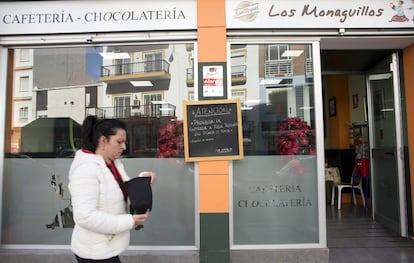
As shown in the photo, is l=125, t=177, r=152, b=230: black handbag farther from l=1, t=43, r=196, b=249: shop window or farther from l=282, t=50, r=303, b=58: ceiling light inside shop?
l=282, t=50, r=303, b=58: ceiling light inside shop

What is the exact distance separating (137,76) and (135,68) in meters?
0.10

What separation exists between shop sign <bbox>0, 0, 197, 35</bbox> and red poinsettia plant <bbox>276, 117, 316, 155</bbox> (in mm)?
1672

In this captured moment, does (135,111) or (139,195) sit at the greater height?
(135,111)

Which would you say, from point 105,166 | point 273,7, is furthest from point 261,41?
point 105,166

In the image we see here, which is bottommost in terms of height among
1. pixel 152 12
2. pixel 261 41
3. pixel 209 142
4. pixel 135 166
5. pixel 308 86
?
pixel 135 166

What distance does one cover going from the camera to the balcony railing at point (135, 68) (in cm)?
410

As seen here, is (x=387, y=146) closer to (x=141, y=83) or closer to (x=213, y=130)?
(x=213, y=130)

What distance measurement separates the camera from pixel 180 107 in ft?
13.1

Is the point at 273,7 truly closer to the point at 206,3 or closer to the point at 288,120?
the point at 206,3

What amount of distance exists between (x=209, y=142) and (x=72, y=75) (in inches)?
76.9

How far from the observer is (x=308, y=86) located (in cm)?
401

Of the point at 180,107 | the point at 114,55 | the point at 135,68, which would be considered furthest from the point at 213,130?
the point at 114,55

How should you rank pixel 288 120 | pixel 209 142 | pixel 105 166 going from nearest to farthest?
pixel 105 166, pixel 209 142, pixel 288 120

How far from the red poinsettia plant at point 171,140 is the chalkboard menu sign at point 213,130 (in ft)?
0.54
